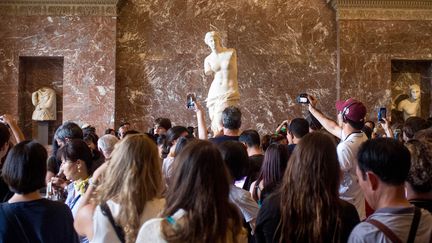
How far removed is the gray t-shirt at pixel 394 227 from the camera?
2.11 m

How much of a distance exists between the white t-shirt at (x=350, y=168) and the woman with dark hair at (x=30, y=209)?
2.15 m

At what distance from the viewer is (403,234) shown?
2.15 meters

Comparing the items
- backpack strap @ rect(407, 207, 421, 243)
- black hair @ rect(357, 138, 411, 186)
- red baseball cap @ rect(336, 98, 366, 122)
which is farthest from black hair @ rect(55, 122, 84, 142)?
backpack strap @ rect(407, 207, 421, 243)

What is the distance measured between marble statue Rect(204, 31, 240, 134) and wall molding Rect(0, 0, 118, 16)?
4435mm

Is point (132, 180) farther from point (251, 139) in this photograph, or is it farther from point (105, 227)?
point (251, 139)

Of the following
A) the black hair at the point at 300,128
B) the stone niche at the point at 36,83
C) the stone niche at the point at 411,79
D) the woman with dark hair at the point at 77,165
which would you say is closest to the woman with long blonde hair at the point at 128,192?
the woman with dark hair at the point at 77,165

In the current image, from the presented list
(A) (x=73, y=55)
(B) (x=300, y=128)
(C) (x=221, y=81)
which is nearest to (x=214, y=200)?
(B) (x=300, y=128)

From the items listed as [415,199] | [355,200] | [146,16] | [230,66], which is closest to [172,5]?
[146,16]

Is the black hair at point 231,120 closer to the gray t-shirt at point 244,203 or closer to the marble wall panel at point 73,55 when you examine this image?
the gray t-shirt at point 244,203

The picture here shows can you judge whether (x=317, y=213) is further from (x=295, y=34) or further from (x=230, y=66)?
(x=295, y=34)

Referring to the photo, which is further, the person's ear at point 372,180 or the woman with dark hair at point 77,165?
the woman with dark hair at point 77,165

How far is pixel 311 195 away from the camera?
2521mm

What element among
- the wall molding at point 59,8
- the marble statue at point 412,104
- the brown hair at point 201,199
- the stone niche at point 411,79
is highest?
the wall molding at point 59,8

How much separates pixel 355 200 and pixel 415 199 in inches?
55.8
